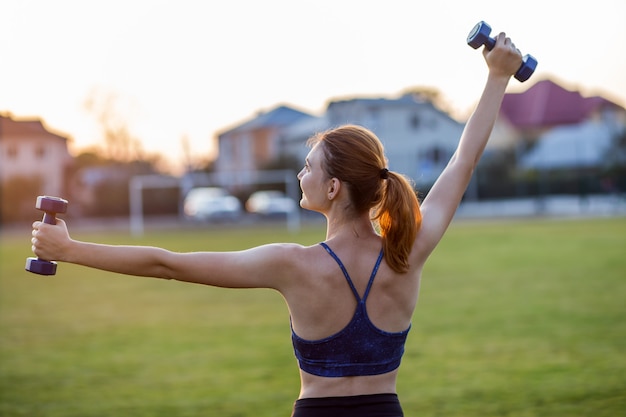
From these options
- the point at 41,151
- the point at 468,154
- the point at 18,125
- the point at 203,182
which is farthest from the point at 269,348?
the point at 203,182

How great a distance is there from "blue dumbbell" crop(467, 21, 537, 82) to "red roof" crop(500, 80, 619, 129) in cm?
6005

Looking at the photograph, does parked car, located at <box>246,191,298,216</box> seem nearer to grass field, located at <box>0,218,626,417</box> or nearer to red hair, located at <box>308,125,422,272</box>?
grass field, located at <box>0,218,626,417</box>

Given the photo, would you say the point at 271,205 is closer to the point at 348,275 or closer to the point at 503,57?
the point at 503,57

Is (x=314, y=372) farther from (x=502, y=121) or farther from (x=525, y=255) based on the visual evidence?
(x=502, y=121)

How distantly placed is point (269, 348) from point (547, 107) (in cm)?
5666

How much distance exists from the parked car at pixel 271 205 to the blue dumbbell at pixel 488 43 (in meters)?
42.8

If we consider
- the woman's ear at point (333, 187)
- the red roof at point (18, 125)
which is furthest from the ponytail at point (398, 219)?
the red roof at point (18, 125)

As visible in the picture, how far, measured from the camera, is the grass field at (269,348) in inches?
252

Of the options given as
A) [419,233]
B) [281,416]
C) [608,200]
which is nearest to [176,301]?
[281,416]

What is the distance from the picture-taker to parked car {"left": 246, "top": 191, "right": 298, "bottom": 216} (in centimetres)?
4600

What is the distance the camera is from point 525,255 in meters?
19.8

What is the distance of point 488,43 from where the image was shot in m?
2.66

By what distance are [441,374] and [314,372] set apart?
523 centimetres

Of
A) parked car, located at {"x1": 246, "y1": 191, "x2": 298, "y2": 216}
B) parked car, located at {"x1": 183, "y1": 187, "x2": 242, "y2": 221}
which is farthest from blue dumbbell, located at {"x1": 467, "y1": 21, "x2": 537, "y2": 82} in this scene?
parked car, located at {"x1": 246, "y1": 191, "x2": 298, "y2": 216}
